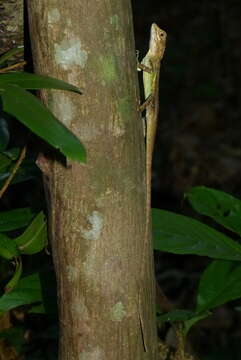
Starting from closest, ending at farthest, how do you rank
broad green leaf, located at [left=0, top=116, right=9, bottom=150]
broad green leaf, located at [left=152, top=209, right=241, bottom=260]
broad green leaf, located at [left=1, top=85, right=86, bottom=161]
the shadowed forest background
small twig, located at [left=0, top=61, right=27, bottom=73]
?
broad green leaf, located at [left=1, top=85, right=86, bottom=161] → small twig, located at [left=0, top=61, right=27, bottom=73] → broad green leaf, located at [left=152, top=209, right=241, bottom=260] → broad green leaf, located at [left=0, top=116, right=9, bottom=150] → the shadowed forest background

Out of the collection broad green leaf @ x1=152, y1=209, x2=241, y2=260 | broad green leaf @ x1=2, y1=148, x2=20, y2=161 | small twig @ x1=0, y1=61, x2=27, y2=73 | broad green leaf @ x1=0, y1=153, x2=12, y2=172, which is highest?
small twig @ x1=0, y1=61, x2=27, y2=73

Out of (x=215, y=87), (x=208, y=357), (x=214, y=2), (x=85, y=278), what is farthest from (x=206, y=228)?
(x=214, y=2)

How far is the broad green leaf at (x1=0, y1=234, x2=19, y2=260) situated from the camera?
162 centimetres

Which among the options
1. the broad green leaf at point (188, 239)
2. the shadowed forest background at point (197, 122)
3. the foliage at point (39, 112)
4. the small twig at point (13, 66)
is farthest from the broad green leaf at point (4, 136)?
the shadowed forest background at point (197, 122)

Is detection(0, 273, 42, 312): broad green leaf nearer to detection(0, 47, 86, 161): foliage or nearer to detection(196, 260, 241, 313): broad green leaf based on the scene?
detection(196, 260, 241, 313): broad green leaf

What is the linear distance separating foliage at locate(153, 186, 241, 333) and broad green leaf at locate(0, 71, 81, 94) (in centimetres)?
60

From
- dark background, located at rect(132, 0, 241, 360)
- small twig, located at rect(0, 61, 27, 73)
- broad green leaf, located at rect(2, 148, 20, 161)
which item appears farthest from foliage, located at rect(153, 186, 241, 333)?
dark background, located at rect(132, 0, 241, 360)

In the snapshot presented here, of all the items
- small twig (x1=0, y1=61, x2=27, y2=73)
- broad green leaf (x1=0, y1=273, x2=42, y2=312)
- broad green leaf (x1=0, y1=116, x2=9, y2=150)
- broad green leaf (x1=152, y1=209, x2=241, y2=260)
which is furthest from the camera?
broad green leaf (x1=0, y1=116, x2=9, y2=150)

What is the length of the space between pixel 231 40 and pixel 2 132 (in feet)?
17.0

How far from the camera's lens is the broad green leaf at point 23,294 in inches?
66.6

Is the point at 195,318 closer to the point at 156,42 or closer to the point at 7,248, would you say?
the point at 7,248

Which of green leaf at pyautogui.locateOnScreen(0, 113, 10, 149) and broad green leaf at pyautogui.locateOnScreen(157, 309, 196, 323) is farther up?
green leaf at pyautogui.locateOnScreen(0, 113, 10, 149)

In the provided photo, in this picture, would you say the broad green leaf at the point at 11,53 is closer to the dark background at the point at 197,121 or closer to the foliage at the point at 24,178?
the foliage at the point at 24,178

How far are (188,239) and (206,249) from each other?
55 millimetres
